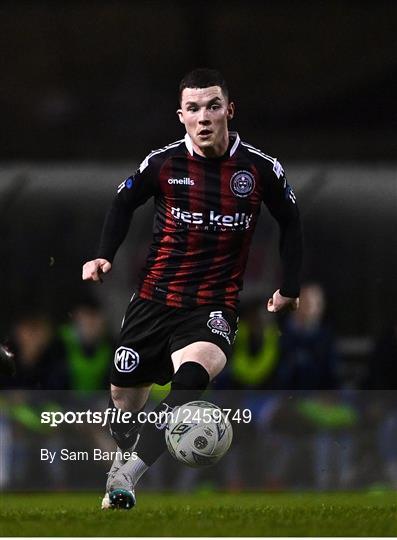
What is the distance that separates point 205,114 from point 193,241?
2.19 ft

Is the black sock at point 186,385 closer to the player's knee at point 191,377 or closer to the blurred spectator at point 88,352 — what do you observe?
the player's knee at point 191,377

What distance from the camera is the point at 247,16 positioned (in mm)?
11719

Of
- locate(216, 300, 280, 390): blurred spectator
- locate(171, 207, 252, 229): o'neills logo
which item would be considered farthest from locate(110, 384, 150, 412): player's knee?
locate(216, 300, 280, 390): blurred spectator

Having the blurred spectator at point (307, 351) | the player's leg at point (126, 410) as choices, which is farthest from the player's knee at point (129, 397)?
the blurred spectator at point (307, 351)

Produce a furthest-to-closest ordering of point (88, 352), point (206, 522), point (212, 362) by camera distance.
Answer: point (88, 352) → point (212, 362) → point (206, 522)

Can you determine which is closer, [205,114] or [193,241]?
[205,114]

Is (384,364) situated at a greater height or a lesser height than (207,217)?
lesser

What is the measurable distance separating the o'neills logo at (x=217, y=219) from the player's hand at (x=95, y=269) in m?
0.50

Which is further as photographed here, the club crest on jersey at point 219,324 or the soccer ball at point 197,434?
the club crest on jersey at point 219,324

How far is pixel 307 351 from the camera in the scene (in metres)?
10.5

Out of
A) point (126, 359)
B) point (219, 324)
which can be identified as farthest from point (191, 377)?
point (126, 359)

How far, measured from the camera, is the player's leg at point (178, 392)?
6.61 metres

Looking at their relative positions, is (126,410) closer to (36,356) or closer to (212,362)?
(212,362)

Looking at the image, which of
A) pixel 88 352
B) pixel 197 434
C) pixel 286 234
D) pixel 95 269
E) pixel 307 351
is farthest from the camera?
pixel 88 352
